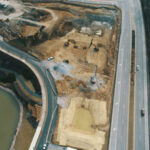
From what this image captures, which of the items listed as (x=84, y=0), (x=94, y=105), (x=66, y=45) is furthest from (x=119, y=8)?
(x=94, y=105)

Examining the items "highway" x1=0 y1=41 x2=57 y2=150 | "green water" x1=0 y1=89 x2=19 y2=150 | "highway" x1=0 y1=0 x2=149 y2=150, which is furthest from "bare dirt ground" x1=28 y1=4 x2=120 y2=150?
"green water" x1=0 y1=89 x2=19 y2=150

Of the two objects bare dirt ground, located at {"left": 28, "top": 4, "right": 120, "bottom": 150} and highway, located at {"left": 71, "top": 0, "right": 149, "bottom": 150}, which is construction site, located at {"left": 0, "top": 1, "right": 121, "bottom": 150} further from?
highway, located at {"left": 71, "top": 0, "right": 149, "bottom": 150}

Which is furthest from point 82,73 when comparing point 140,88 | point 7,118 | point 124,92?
point 7,118

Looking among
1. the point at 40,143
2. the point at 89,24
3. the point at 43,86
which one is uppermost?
the point at 89,24

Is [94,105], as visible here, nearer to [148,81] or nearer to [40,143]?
[40,143]

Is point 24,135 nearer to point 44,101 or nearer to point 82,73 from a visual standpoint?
point 44,101
